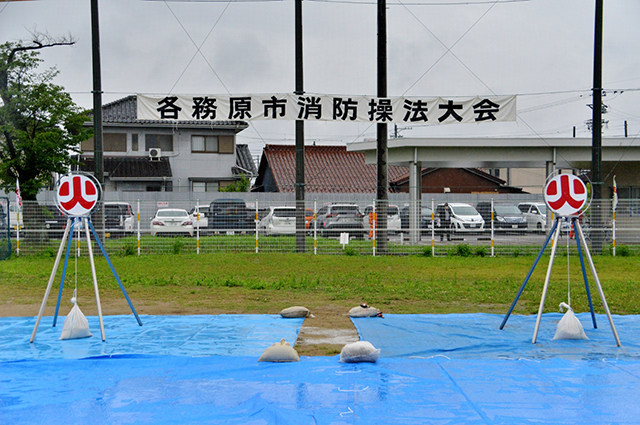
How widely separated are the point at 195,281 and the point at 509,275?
6.52 metres

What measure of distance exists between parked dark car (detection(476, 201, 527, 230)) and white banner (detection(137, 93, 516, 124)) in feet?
14.2

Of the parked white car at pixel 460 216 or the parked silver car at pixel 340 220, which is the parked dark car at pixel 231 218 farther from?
the parked white car at pixel 460 216

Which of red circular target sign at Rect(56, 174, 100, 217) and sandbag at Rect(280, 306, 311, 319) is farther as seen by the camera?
sandbag at Rect(280, 306, 311, 319)

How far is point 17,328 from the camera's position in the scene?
7.83m

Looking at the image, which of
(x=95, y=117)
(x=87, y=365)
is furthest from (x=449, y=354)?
(x=95, y=117)

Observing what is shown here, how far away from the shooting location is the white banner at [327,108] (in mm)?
16125

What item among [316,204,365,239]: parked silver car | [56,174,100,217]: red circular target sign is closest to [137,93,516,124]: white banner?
[316,204,365,239]: parked silver car

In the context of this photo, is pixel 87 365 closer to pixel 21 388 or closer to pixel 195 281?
pixel 21 388

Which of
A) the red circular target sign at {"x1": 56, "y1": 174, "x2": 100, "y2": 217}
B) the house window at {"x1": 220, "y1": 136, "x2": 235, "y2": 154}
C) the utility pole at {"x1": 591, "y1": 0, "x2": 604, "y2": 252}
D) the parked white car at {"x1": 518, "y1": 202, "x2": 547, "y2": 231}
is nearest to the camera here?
the red circular target sign at {"x1": 56, "y1": 174, "x2": 100, "y2": 217}

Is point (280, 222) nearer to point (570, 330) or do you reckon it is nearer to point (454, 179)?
point (570, 330)

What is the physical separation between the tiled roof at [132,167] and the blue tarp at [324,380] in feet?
84.0

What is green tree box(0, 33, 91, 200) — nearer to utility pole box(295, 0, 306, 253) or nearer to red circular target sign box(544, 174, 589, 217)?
utility pole box(295, 0, 306, 253)

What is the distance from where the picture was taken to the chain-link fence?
60.4 ft

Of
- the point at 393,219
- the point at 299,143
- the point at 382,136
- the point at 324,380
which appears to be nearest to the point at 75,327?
the point at 324,380
